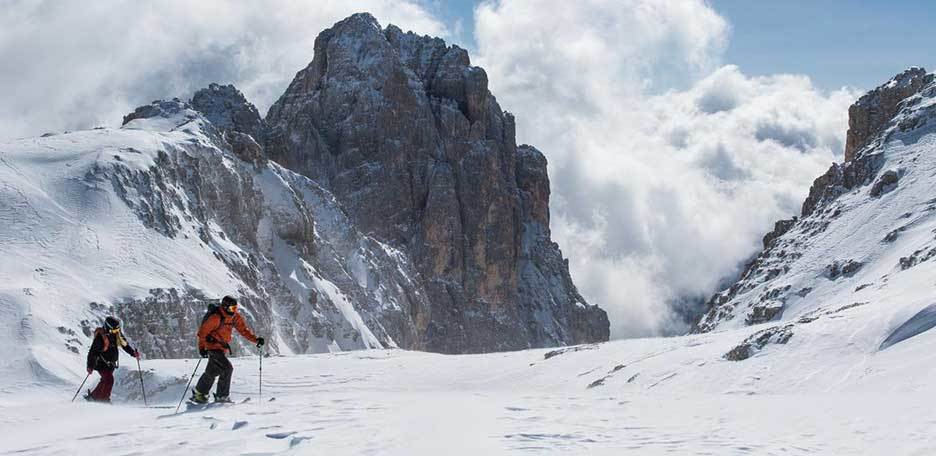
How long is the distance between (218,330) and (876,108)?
8441cm

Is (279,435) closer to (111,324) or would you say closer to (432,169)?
(111,324)

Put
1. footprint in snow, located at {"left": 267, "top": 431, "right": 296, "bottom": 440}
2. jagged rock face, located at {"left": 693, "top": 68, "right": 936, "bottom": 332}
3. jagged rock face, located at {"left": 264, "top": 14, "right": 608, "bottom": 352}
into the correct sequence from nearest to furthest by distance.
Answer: footprint in snow, located at {"left": 267, "top": 431, "right": 296, "bottom": 440} → jagged rock face, located at {"left": 693, "top": 68, "right": 936, "bottom": 332} → jagged rock face, located at {"left": 264, "top": 14, "right": 608, "bottom": 352}

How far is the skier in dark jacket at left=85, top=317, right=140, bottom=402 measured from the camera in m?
19.3

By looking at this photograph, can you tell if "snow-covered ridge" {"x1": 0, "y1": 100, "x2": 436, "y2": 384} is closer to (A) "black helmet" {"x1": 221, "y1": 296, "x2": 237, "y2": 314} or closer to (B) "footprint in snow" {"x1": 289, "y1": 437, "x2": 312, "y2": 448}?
(A) "black helmet" {"x1": 221, "y1": 296, "x2": 237, "y2": 314}

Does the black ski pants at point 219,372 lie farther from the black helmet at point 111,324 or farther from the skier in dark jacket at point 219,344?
the black helmet at point 111,324

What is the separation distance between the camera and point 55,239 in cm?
4028

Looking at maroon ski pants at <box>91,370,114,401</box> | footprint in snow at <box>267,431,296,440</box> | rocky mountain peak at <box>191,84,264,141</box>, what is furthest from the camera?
rocky mountain peak at <box>191,84,264,141</box>

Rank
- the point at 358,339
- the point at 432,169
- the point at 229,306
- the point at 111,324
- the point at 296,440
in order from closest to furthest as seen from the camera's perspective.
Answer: the point at 296,440
the point at 229,306
the point at 111,324
the point at 358,339
the point at 432,169

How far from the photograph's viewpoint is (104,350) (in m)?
19.5

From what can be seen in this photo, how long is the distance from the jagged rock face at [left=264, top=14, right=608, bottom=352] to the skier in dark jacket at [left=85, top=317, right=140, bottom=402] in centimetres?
10369

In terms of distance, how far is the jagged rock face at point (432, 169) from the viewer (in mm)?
129500

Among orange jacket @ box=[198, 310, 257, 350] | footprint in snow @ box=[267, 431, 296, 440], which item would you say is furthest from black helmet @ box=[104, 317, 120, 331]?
footprint in snow @ box=[267, 431, 296, 440]

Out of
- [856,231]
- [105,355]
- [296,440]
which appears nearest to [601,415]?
[296,440]

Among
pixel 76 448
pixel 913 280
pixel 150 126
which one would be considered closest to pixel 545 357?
pixel 913 280
